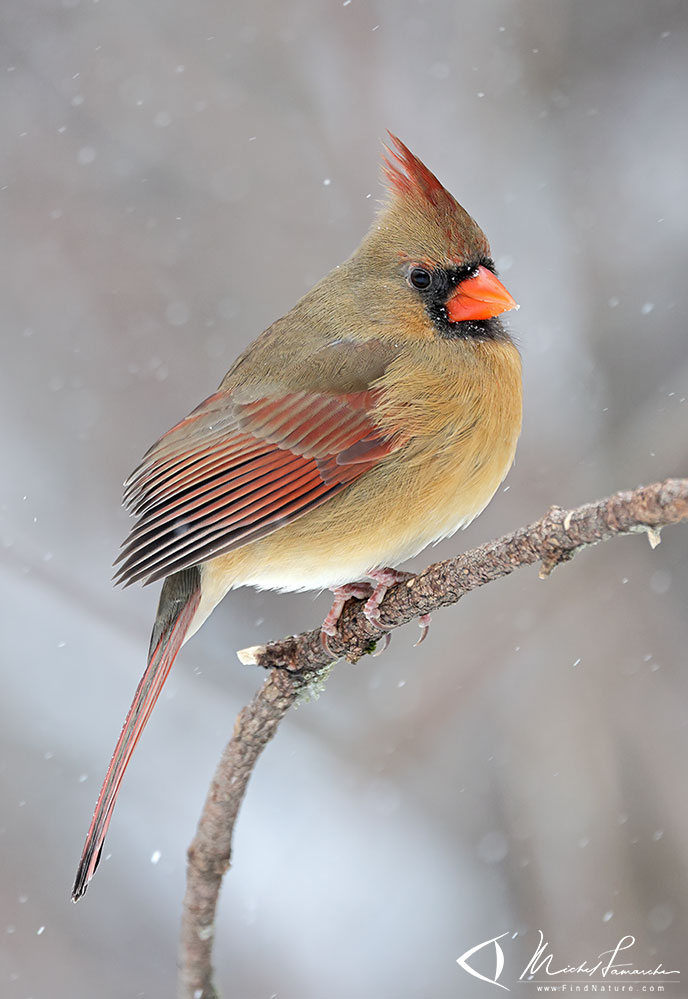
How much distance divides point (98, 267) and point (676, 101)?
242cm

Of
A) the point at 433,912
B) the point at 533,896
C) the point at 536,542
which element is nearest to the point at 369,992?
the point at 433,912

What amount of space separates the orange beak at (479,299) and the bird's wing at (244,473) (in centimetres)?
30

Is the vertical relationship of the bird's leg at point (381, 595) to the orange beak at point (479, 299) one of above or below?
below

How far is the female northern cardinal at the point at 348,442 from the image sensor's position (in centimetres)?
249

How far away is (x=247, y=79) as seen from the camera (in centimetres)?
462

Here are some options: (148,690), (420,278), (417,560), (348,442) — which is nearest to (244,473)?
(348,442)

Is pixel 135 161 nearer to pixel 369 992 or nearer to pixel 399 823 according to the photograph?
pixel 399 823

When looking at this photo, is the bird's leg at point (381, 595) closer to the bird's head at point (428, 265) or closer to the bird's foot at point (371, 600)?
the bird's foot at point (371, 600)

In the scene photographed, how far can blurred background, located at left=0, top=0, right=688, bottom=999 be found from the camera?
386 centimetres

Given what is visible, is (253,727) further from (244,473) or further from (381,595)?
(244,473)

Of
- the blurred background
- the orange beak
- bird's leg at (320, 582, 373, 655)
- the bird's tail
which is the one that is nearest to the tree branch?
bird's leg at (320, 582, 373, 655)

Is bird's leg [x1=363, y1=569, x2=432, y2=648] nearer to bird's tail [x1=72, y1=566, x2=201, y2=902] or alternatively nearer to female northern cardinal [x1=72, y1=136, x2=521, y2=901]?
female northern cardinal [x1=72, y1=136, x2=521, y2=901]
